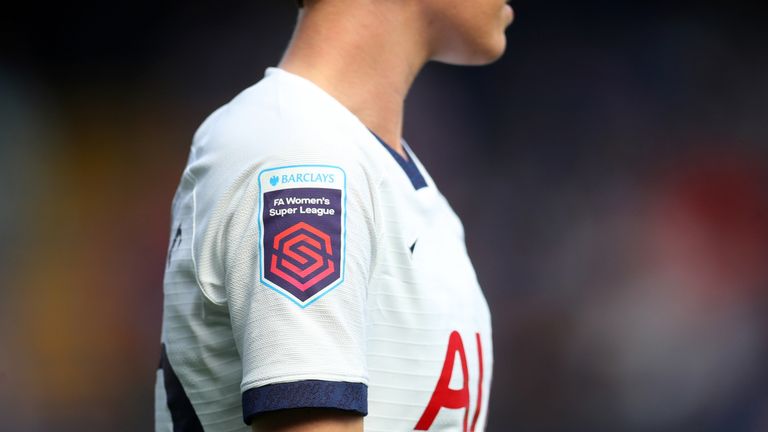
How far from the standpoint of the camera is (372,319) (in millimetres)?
1062

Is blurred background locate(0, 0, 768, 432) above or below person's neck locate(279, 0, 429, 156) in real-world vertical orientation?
below

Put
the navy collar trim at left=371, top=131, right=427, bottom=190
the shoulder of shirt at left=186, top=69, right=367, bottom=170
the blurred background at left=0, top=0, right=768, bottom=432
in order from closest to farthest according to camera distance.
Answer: the shoulder of shirt at left=186, top=69, right=367, bottom=170 < the navy collar trim at left=371, top=131, right=427, bottom=190 < the blurred background at left=0, top=0, right=768, bottom=432

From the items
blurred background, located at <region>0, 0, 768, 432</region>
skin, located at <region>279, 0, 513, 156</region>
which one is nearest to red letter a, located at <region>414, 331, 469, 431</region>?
skin, located at <region>279, 0, 513, 156</region>

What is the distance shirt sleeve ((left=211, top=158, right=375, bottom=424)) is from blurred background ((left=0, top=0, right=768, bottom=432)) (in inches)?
112

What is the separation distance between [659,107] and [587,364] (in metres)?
1.07

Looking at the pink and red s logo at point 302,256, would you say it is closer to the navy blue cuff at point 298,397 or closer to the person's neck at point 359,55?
the navy blue cuff at point 298,397

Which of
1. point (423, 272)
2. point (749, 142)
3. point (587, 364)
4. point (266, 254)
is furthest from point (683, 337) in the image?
point (266, 254)

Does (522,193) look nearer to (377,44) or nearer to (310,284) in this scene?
(377,44)

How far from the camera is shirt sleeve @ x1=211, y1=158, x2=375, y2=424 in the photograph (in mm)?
909

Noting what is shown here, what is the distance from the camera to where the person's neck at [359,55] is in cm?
121

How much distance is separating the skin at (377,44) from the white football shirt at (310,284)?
0.05m

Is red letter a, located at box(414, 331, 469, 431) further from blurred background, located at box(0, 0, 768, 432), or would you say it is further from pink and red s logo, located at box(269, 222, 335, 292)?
blurred background, located at box(0, 0, 768, 432)

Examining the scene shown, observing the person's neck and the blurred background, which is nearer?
the person's neck

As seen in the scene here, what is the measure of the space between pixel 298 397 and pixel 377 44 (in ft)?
1.69
